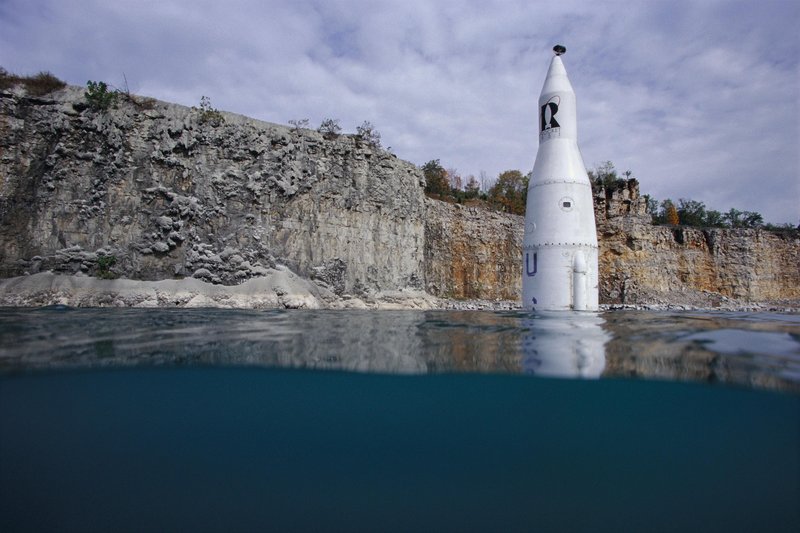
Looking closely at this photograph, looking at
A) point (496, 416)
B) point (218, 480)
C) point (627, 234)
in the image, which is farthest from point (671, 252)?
point (218, 480)

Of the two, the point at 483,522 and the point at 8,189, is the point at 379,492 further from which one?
the point at 8,189

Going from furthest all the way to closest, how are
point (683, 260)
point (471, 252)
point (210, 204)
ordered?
point (683, 260), point (471, 252), point (210, 204)

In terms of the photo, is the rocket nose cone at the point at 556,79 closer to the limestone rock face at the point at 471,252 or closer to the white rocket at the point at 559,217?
the white rocket at the point at 559,217

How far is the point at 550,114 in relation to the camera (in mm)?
17656

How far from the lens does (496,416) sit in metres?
5.02

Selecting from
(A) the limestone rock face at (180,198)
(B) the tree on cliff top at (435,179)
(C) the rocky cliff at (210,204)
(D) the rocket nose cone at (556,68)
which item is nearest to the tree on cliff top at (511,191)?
(B) the tree on cliff top at (435,179)

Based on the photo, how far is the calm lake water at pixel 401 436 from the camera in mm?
3818

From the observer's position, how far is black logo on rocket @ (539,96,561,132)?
17.6 metres

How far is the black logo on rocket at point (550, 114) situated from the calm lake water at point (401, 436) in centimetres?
1278

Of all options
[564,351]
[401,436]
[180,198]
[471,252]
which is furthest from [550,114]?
[180,198]

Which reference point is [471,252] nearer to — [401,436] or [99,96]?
[99,96]

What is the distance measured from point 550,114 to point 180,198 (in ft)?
53.5

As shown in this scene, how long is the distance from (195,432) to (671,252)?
3883 cm

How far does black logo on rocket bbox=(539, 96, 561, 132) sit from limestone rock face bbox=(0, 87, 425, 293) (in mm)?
11129
